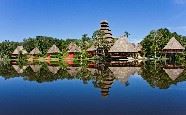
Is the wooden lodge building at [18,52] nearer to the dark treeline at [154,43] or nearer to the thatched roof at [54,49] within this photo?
the thatched roof at [54,49]

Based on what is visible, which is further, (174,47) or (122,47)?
(174,47)

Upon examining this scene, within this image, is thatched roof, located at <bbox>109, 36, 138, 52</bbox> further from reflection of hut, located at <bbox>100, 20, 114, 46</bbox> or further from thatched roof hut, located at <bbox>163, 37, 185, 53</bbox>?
thatched roof hut, located at <bbox>163, 37, 185, 53</bbox>

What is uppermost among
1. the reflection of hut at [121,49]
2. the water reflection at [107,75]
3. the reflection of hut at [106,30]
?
the reflection of hut at [106,30]

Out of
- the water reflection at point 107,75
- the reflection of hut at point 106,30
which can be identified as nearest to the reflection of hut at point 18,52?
the reflection of hut at point 106,30

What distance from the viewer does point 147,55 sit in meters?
98.1

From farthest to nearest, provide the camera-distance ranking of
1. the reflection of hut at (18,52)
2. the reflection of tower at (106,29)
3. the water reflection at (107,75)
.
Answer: the reflection of hut at (18,52) → the reflection of tower at (106,29) → the water reflection at (107,75)

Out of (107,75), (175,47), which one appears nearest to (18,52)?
(175,47)

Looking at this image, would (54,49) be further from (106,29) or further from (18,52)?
(106,29)

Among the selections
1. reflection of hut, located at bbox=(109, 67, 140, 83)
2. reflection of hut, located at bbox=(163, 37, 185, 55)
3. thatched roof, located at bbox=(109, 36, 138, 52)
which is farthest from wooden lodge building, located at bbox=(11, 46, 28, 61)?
reflection of hut, located at bbox=(109, 67, 140, 83)

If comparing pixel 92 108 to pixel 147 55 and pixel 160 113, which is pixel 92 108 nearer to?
pixel 160 113

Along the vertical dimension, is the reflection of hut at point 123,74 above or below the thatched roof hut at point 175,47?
below

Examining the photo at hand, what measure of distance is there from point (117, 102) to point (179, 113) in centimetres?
356

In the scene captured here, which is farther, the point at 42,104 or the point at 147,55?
the point at 147,55

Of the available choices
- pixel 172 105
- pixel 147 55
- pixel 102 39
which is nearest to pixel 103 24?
pixel 102 39
